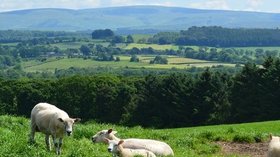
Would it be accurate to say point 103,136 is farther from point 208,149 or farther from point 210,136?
point 210,136

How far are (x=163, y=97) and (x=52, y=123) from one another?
197 ft

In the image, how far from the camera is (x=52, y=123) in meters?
17.9

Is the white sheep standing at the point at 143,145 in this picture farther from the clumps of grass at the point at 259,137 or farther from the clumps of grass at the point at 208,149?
the clumps of grass at the point at 259,137

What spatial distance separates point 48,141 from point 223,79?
2417 inches

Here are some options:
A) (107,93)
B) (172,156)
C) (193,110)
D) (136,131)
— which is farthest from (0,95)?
(172,156)

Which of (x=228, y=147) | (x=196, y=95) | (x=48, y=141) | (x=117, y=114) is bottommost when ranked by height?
(x=117, y=114)

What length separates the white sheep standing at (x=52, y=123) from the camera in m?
17.6

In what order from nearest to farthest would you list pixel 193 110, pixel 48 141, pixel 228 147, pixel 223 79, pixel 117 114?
pixel 48 141, pixel 228 147, pixel 193 110, pixel 223 79, pixel 117 114

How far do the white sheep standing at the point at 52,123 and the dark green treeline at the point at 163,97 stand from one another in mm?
50825

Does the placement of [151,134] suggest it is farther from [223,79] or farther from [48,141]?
[223,79]

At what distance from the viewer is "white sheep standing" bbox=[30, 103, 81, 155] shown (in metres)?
17.6

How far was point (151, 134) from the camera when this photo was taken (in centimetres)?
2445

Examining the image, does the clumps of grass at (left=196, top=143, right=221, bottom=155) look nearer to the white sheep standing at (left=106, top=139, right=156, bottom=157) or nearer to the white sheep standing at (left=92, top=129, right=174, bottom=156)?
the white sheep standing at (left=92, top=129, right=174, bottom=156)

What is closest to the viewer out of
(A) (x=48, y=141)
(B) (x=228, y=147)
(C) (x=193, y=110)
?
(A) (x=48, y=141)
